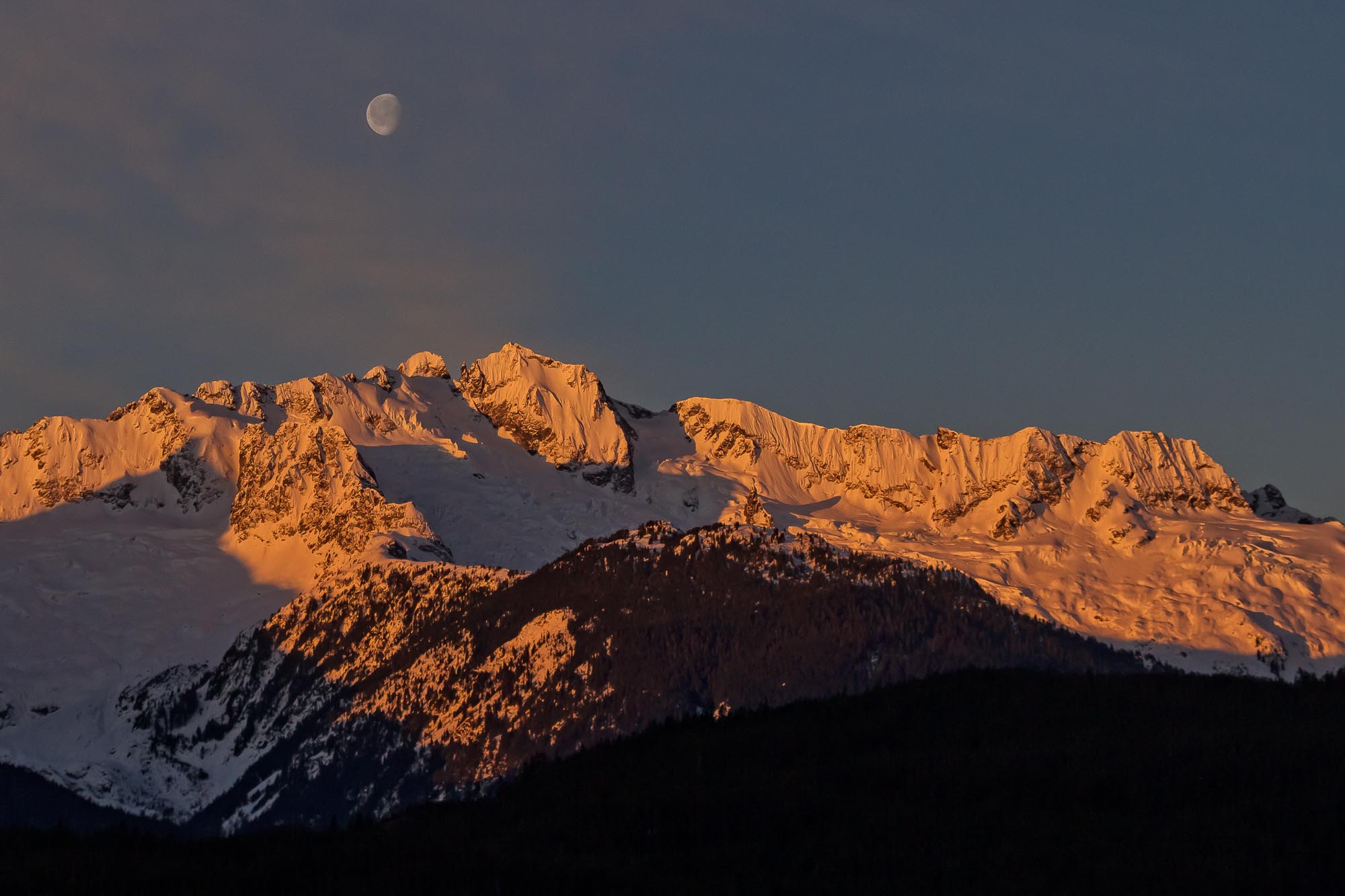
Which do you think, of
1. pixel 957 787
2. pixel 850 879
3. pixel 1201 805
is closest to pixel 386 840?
pixel 850 879

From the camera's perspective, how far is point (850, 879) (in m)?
163

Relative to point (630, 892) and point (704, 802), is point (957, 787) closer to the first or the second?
point (704, 802)

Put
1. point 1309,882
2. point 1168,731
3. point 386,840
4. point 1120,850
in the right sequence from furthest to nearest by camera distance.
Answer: point 1168,731 → point 386,840 → point 1120,850 → point 1309,882

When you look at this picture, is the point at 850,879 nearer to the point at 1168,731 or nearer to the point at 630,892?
the point at 630,892

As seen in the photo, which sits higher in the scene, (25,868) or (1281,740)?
(1281,740)

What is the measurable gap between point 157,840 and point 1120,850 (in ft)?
309

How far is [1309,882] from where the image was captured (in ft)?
504

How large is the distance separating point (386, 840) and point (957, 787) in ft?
190

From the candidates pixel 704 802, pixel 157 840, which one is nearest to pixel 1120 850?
pixel 704 802

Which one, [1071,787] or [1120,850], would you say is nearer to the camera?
[1120,850]

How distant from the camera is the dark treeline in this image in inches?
6329

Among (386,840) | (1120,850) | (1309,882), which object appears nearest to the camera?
(1309,882)

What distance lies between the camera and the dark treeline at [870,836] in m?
161

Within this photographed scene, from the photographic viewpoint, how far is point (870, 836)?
175 meters
